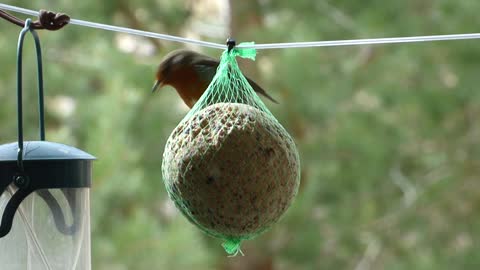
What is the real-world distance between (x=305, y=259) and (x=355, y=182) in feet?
2.21

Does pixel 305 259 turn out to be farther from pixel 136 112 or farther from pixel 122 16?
pixel 122 16

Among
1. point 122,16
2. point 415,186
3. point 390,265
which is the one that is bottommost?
point 390,265

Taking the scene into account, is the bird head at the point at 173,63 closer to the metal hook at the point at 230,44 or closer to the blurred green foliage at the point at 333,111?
the metal hook at the point at 230,44

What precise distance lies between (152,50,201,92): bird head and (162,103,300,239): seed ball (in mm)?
840

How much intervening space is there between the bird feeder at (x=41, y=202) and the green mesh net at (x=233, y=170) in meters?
0.22

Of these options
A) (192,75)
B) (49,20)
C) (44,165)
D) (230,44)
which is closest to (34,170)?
(44,165)

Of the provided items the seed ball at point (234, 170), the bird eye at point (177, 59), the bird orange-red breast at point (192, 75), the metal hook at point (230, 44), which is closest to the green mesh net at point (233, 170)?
the seed ball at point (234, 170)

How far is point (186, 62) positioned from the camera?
114 inches

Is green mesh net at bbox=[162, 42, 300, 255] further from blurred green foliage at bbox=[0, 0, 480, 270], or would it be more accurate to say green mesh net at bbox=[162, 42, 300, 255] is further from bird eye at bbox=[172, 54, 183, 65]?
blurred green foliage at bbox=[0, 0, 480, 270]

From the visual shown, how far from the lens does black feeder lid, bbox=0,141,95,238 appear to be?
1.82 m

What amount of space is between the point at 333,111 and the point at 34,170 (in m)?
4.65

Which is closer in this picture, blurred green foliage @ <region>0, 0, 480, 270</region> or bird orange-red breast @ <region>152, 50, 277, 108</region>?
bird orange-red breast @ <region>152, 50, 277, 108</region>

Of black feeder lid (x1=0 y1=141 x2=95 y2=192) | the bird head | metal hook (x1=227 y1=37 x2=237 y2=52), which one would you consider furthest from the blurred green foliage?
black feeder lid (x1=0 y1=141 x2=95 y2=192)

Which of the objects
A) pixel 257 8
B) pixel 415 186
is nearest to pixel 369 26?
pixel 257 8
